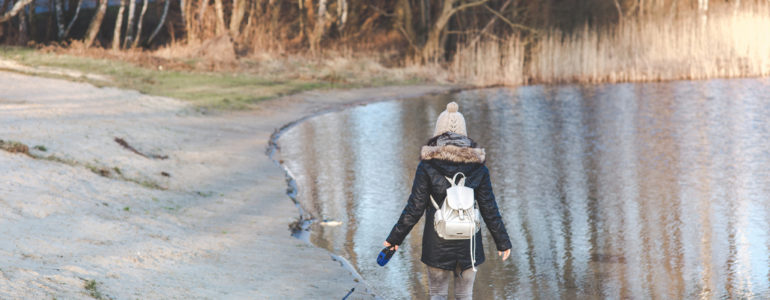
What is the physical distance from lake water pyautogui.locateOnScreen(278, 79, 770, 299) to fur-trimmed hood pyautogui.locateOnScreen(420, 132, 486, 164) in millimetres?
2378

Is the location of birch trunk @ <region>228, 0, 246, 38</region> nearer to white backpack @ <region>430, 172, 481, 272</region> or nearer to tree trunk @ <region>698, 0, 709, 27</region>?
tree trunk @ <region>698, 0, 709, 27</region>

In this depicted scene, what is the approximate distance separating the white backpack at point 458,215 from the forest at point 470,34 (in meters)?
23.5

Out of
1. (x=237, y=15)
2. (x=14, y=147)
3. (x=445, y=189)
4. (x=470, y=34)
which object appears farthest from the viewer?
(x=470, y=34)

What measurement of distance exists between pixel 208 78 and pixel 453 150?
66.9ft

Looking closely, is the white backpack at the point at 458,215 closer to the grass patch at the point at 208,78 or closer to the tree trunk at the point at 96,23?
the grass patch at the point at 208,78

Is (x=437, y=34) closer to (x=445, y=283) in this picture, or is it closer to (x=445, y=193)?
(x=445, y=283)

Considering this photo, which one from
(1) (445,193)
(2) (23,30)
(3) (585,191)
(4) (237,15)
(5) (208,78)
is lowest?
(3) (585,191)

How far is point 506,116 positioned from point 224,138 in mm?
7354

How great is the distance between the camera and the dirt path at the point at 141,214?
677 cm

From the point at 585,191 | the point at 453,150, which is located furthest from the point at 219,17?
the point at 453,150

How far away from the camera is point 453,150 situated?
535 centimetres

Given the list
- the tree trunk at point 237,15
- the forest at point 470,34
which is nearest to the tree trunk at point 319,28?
the forest at point 470,34

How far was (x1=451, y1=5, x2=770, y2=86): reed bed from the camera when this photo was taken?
90.7 feet

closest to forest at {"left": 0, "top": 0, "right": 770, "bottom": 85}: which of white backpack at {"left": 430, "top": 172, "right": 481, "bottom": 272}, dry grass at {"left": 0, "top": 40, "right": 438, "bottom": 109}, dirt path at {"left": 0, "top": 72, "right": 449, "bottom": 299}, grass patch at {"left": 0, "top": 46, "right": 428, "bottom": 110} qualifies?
dry grass at {"left": 0, "top": 40, "right": 438, "bottom": 109}
